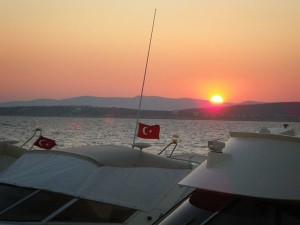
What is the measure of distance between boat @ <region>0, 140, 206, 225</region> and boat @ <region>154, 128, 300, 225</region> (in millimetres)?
2247

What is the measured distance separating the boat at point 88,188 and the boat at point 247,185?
2.25 metres

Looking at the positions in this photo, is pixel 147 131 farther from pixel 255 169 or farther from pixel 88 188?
pixel 255 169

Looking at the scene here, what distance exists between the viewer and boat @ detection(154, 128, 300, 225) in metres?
4.03

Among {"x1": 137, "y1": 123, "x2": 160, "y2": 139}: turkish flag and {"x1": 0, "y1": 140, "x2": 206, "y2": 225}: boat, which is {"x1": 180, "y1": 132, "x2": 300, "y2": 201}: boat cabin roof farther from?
{"x1": 137, "y1": 123, "x2": 160, "y2": 139}: turkish flag

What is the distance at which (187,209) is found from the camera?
4.57 m

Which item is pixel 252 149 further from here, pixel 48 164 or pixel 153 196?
pixel 48 164

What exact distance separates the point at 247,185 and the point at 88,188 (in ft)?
11.0

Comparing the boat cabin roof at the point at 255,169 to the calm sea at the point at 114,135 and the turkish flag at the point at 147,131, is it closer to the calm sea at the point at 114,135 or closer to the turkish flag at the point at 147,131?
the turkish flag at the point at 147,131

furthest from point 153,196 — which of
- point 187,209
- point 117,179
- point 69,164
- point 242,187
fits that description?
point 242,187

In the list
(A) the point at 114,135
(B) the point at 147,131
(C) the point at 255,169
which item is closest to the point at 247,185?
(C) the point at 255,169

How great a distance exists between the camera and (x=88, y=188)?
22.8 feet

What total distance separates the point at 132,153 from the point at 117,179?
2.64 feet

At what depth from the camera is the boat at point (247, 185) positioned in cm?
403

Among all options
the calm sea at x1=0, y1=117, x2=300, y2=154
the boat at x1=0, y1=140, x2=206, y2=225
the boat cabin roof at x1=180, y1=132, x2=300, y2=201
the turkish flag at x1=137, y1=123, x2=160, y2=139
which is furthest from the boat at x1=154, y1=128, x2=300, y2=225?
the calm sea at x1=0, y1=117, x2=300, y2=154
